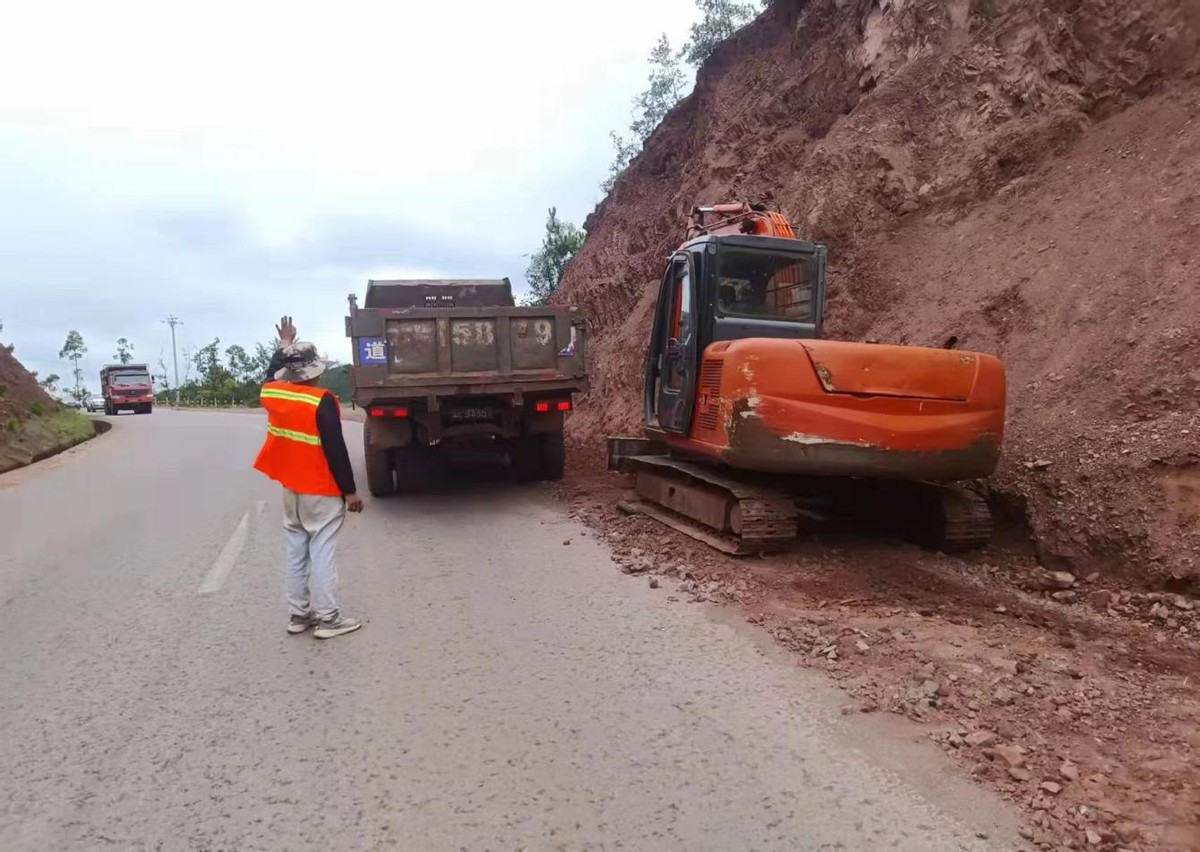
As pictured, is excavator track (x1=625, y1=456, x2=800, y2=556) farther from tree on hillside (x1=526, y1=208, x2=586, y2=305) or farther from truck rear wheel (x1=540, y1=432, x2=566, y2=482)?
tree on hillside (x1=526, y1=208, x2=586, y2=305)

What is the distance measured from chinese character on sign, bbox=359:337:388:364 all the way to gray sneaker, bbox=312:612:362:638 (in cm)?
441

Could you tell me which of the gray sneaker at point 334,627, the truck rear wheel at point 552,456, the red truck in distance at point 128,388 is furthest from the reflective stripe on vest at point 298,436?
the red truck in distance at point 128,388

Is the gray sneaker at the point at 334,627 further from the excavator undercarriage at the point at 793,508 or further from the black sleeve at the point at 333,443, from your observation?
the excavator undercarriage at the point at 793,508

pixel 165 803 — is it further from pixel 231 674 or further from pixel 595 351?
pixel 595 351

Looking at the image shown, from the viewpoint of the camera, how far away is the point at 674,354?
311 inches

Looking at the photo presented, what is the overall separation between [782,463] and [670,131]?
18.4 meters

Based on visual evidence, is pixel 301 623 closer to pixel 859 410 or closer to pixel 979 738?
pixel 979 738

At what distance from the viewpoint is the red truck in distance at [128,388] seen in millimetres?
44000

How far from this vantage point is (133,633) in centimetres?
527

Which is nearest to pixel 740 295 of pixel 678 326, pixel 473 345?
pixel 678 326

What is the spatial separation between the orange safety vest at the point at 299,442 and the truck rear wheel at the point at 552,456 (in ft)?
17.9


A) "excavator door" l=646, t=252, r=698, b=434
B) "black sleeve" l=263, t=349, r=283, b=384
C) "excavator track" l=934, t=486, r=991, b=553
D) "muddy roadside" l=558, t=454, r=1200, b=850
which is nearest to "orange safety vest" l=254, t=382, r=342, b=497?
"black sleeve" l=263, t=349, r=283, b=384

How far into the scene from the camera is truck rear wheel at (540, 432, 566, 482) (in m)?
10.7

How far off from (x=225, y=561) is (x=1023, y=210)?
1034cm
